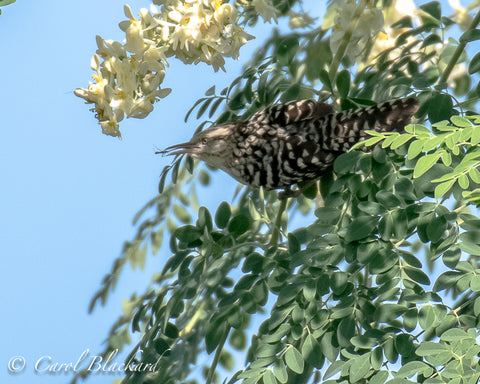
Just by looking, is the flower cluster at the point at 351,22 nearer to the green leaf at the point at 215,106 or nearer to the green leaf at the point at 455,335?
the green leaf at the point at 215,106

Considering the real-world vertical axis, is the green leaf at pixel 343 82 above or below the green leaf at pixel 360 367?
above

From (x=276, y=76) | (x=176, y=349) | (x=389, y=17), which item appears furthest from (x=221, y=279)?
(x=389, y=17)

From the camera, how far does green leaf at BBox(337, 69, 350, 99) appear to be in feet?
3.48

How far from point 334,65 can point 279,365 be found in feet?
1.58

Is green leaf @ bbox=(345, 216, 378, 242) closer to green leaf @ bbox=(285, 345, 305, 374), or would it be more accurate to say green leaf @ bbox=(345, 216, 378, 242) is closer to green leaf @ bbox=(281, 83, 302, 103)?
green leaf @ bbox=(285, 345, 305, 374)

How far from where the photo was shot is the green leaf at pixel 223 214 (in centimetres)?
111

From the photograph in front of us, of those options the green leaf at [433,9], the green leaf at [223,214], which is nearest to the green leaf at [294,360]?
the green leaf at [223,214]

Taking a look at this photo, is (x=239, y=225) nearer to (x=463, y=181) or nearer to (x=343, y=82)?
(x=343, y=82)

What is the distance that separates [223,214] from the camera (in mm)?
1108

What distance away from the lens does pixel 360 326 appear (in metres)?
0.88

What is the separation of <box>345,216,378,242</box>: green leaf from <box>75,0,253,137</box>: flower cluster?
31cm

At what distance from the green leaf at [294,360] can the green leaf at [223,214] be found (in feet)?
0.97

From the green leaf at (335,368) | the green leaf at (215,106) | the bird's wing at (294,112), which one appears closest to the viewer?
the green leaf at (335,368)

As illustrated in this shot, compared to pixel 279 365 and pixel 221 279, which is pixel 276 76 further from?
pixel 279 365
